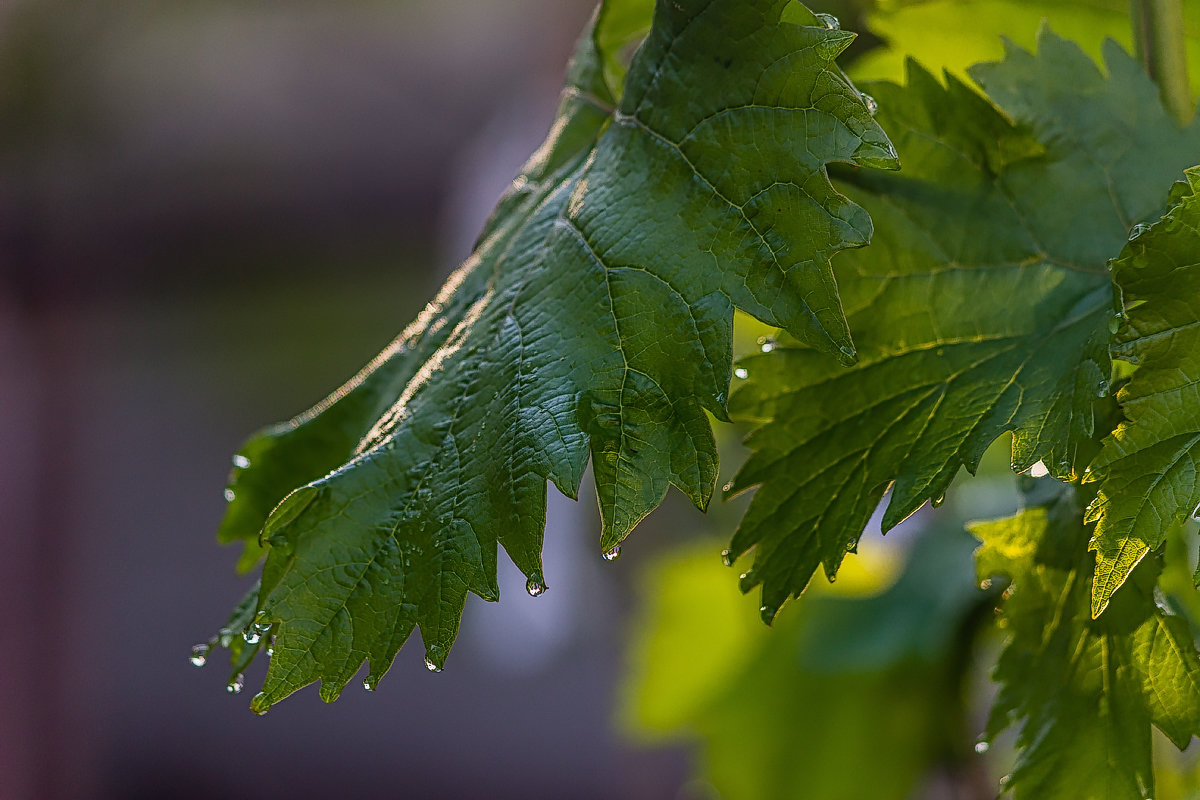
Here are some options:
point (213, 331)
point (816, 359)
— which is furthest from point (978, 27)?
point (213, 331)

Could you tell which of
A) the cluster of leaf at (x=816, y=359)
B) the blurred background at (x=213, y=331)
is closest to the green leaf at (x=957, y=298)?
the cluster of leaf at (x=816, y=359)

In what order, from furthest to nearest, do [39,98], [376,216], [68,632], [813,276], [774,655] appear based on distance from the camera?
[376,216] → [39,98] → [68,632] → [774,655] → [813,276]

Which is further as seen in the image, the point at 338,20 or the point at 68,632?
the point at 338,20

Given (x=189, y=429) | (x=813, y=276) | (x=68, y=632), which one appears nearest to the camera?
(x=813, y=276)

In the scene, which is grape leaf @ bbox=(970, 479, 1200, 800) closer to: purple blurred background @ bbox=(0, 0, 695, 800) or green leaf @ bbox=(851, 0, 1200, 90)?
green leaf @ bbox=(851, 0, 1200, 90)

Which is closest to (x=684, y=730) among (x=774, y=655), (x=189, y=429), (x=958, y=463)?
(x=774, y=655)

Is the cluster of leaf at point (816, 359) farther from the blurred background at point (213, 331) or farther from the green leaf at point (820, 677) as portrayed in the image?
the blurred background at point (213, 331)

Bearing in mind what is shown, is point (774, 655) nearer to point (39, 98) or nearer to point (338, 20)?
point (39, 98)

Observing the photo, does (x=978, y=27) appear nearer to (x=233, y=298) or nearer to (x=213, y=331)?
(x=233, y=298)
